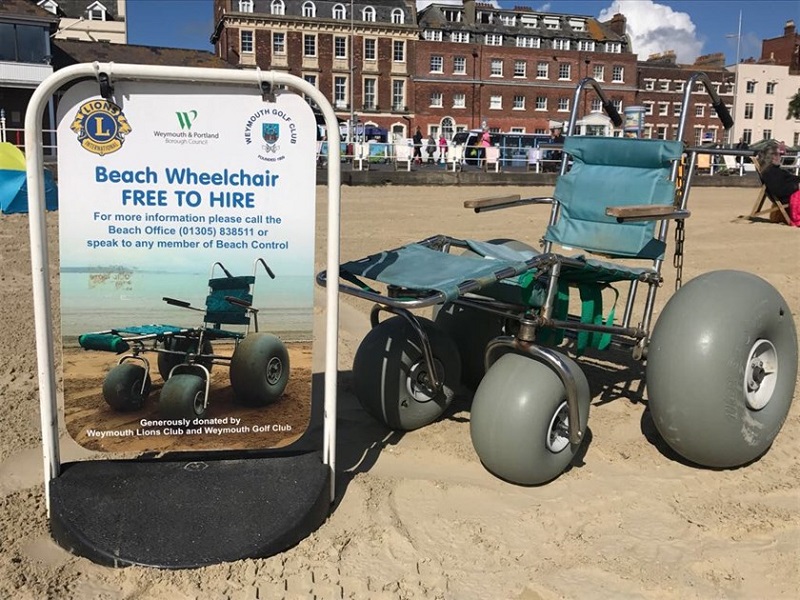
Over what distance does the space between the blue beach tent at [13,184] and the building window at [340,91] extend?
4577 cm

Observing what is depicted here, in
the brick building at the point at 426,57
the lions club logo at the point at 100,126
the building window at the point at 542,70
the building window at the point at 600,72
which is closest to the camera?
the lions club logo at the point at 100,126

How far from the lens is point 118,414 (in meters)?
3.03

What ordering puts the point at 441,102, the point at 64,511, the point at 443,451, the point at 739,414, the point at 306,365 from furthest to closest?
the point at 441,102, the point at 443,451, the point at 739,414, the point at 306,365, the point at 64,511

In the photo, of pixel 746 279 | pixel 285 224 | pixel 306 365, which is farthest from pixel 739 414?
pixel 285 224

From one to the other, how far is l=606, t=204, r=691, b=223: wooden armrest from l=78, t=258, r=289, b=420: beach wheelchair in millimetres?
1745

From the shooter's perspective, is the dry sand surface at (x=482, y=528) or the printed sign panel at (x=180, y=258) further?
the printed sign panel at (x=180, y=258)

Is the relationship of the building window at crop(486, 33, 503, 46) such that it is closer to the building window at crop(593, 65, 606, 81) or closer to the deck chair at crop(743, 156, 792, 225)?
the building window at crop(593, 65, 606, 81)

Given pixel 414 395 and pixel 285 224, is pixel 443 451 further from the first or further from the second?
pixel 285 224

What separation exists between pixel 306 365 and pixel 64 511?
1.08m

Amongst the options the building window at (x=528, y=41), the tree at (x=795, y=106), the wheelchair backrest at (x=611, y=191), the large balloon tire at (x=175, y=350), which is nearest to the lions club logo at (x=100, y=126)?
the large balloon tire at (x=175, y=350)

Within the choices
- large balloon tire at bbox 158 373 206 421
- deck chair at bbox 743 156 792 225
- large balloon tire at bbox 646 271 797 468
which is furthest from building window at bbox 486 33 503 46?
large balloon tire at bbox 158 373 206 421

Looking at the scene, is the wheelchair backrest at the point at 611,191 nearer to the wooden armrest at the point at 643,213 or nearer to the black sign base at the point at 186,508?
the wooden armrest at the point at 643,213

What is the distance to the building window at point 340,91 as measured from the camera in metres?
57.4

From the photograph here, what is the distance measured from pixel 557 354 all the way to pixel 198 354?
5.25 feet
